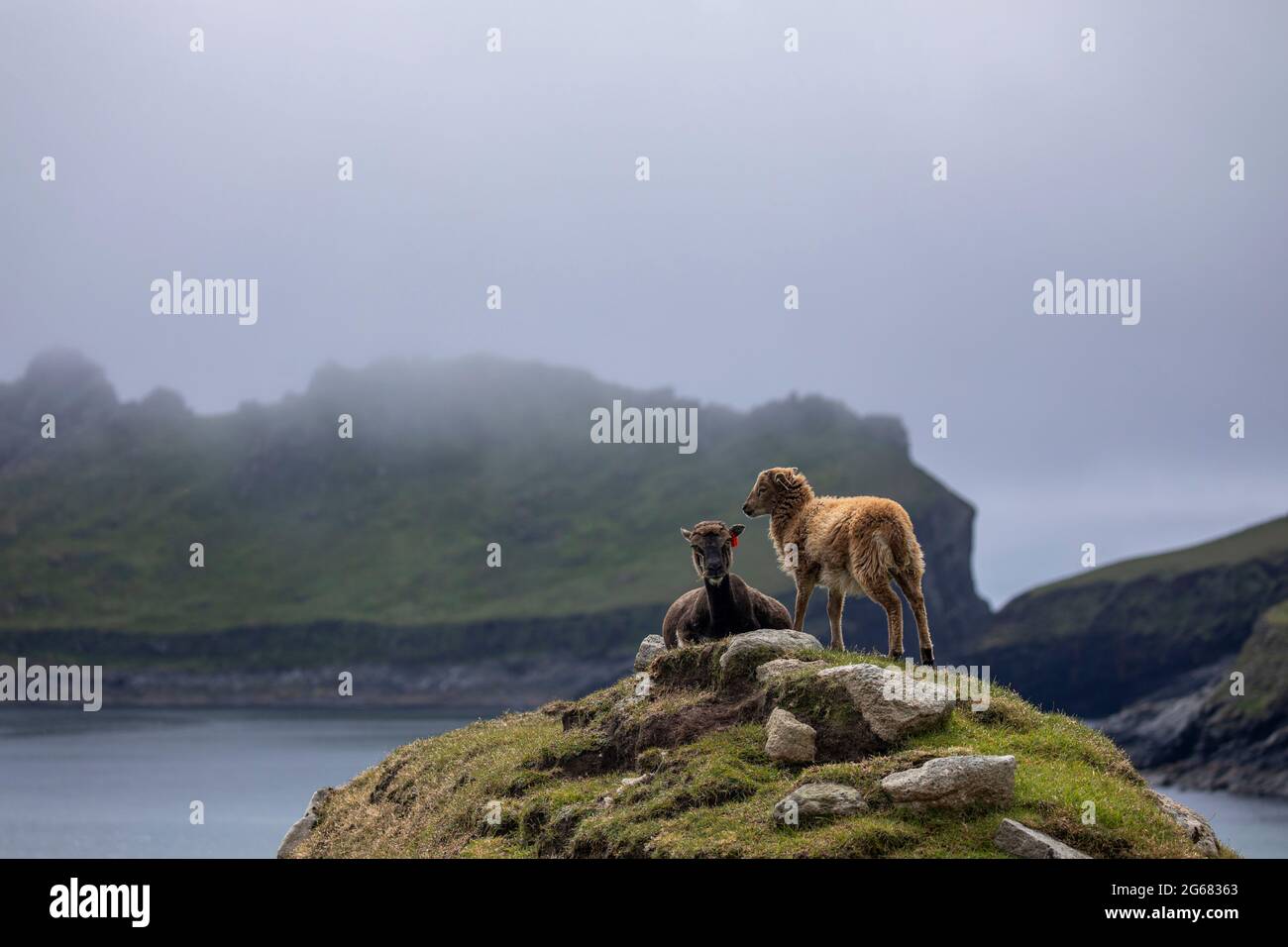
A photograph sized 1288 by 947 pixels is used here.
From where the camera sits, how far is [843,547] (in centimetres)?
2267

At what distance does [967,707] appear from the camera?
21000 millimetres

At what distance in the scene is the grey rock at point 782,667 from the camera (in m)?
21.3

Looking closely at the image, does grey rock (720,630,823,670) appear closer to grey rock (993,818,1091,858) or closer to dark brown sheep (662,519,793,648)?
dark brown sheep (662,519,793,648)

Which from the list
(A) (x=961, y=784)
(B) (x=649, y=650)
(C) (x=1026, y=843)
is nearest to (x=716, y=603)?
(B) (x=649, y=650)

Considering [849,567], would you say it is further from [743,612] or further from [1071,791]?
[1071,791]

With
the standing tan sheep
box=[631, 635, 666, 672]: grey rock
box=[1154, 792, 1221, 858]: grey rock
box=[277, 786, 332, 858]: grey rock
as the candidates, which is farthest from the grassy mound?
box=[631, 635, 666, 672]: grey rock

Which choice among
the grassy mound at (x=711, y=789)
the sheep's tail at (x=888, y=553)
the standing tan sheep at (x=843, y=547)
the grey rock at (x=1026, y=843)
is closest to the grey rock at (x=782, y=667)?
the grassy mound at (x=711, y=789)

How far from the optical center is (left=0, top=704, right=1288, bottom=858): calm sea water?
94188 mm

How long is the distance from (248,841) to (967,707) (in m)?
81.1

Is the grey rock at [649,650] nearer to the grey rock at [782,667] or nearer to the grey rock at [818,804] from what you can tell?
the grey rock at [782,667]

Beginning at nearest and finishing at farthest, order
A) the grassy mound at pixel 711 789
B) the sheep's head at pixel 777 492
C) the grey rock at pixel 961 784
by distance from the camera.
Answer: the grassy mound at pixel 711 789 < the grey rock at pixel 961 784 < the sheep's head at pixel 777 492

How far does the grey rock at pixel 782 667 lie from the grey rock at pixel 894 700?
45.1 inches

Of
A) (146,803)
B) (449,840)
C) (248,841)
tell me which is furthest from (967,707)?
(146,803)

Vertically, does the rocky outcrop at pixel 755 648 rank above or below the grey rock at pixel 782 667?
above
